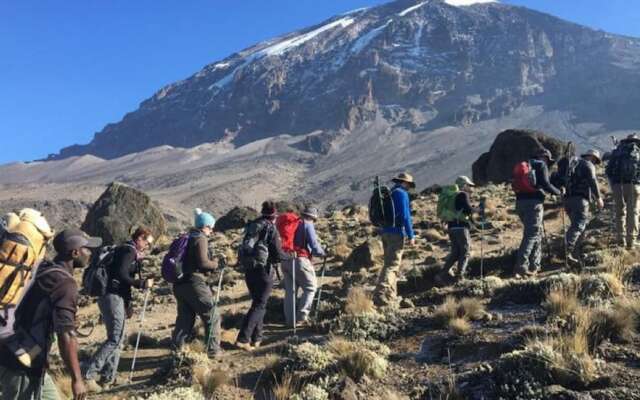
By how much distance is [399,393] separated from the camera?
517 cm

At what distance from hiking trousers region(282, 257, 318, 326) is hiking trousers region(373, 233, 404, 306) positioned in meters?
0.92

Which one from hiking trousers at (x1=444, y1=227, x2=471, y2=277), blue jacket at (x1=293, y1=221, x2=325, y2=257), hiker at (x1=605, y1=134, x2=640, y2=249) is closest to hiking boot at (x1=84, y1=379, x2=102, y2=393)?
blue jacket at (x1=293, y1=221, x2=325, y2=257)

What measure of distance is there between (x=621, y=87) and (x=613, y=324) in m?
209

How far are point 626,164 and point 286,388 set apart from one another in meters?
7.06

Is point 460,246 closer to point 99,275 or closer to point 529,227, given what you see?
point 529,227

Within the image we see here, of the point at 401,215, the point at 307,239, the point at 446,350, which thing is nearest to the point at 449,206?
the point at 401,215

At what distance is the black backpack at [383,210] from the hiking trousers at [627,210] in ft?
13.5

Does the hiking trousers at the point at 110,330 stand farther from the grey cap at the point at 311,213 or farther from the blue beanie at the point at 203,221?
the grey cap at the point at 311,213

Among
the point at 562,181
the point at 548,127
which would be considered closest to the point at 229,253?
the point at 562,181

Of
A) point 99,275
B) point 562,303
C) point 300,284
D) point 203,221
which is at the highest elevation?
point 203,221

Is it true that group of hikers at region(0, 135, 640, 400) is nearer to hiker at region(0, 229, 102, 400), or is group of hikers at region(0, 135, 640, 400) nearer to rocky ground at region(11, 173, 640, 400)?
hiker at region(0, 229, 102, 400)

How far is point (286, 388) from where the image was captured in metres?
5.21

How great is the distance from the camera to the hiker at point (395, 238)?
8.09 m

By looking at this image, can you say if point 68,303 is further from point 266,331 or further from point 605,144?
point 605,144
